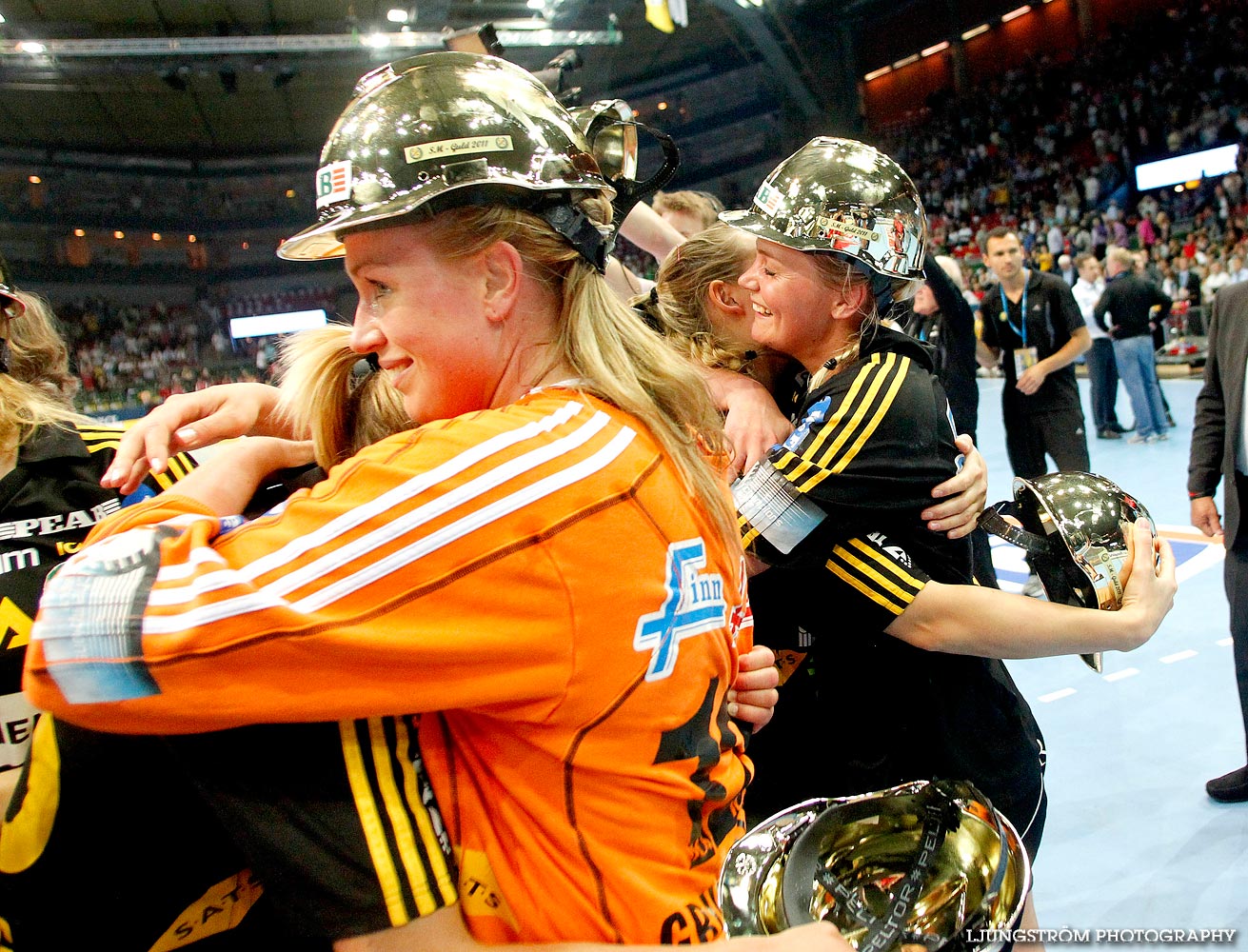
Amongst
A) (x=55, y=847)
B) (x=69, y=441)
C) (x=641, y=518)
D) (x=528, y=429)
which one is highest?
(x=69, y=441)

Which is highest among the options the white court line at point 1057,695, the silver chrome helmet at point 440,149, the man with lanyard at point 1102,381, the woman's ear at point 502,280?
the silver chrome helmet at point 440,149

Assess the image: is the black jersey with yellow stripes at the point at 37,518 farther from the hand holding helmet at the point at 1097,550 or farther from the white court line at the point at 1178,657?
the white court line at the point at 1178,657

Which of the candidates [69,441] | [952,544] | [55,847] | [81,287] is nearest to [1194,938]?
[952,544]

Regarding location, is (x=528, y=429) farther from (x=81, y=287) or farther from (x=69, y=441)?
(x=81, y=287)

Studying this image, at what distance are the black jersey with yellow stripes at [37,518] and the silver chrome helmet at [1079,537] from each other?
159cm

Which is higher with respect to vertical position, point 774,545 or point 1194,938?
point 774,545

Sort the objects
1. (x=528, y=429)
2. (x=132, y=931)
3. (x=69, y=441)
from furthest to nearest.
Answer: (x=69, y=441), (x=132, y=931), (x=528, y=429)

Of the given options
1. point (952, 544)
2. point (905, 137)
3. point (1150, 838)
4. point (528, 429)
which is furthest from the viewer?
point (905, 137)

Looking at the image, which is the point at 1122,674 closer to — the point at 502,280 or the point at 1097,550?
the point at 1097,550

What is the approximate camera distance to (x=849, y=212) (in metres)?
1.90

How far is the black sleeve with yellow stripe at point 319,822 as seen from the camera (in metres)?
0.85

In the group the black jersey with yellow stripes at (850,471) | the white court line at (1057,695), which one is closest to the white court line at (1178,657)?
the white court line at (1057,695)

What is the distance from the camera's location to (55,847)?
99 centimetres

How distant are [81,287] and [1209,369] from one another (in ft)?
97.0
